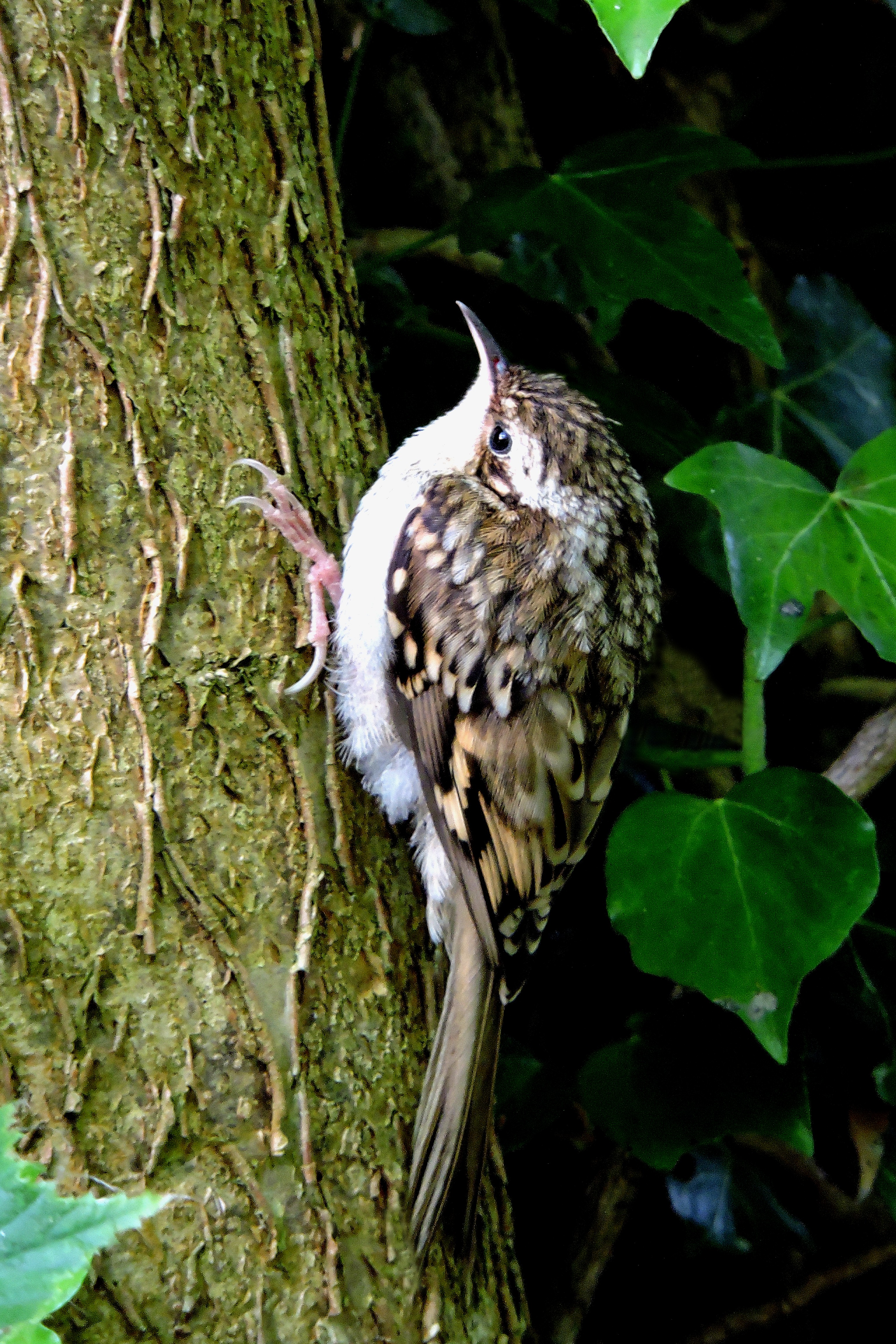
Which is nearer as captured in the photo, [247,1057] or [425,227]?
[247,1057]

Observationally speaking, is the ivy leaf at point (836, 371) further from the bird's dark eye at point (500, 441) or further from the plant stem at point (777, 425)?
the bird's dark eye at point (500, 441)

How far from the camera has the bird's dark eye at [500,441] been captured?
5.44 ft

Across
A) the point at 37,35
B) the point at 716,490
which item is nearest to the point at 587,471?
the point at 716,490

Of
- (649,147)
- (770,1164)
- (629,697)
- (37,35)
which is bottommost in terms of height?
(770,1164)

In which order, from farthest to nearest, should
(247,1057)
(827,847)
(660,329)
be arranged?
(660,329), (827,847), (247,1057)

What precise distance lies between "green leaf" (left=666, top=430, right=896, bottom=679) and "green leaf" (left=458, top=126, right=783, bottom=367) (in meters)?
0.18

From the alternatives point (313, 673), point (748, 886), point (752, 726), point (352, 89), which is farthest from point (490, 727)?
point (352, 89)

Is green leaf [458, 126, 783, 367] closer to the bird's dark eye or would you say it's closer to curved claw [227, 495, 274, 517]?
the bird's dark eye

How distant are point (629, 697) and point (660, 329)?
3.43ft

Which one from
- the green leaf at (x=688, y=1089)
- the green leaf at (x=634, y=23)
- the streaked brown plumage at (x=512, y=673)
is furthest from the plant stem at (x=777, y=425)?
the green leaf at (x=634, y=23)

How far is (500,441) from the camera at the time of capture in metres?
1.67

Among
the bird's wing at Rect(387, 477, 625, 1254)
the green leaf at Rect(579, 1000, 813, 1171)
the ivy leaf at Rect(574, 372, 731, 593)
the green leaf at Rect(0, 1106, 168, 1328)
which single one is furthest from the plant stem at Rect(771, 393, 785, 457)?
the green leaf at Rect(0, 1106, 168, 1328)

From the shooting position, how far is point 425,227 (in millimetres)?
2174

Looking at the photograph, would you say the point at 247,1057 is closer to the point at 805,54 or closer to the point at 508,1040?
the point at 508,1040
